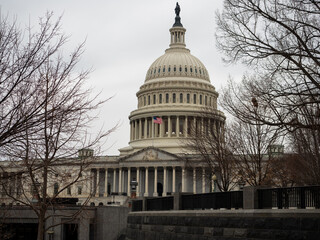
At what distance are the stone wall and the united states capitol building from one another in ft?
247

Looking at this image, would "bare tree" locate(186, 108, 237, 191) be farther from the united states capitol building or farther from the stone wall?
the united states capitol building

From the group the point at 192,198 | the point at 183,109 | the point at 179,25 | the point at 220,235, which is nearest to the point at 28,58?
the point at 220,235

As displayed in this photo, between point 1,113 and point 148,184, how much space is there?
111 metres

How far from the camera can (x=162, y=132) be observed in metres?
134

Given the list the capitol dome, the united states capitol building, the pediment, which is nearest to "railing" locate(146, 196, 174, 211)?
the united states capitol building

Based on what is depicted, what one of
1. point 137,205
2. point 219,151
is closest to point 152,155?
point 219,151

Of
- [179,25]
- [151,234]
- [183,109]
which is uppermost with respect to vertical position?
[179,25]

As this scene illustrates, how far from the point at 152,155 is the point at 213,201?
305 feet

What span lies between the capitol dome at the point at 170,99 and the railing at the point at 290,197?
344 feet

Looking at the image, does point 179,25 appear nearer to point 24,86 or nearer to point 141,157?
point 141,157

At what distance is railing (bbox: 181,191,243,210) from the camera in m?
25.8

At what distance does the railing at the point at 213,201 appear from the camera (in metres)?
25.8

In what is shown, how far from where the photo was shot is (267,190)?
22.8 m

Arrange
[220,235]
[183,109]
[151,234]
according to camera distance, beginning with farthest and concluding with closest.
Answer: [183,109] → [151,234] → [220,235]
